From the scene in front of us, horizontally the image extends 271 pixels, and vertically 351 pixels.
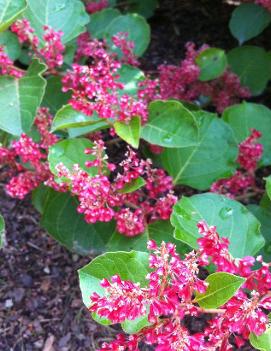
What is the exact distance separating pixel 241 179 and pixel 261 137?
0.22 meters

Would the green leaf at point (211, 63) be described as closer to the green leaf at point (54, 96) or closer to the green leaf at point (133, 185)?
the green leaf at point (54, 96)

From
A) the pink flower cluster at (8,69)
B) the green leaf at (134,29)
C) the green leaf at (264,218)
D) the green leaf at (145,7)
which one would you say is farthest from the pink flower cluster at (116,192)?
the green leaf at (145,7)

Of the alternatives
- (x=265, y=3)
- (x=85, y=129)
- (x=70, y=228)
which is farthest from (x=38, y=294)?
(x=265, y=3)

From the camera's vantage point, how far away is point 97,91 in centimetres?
157

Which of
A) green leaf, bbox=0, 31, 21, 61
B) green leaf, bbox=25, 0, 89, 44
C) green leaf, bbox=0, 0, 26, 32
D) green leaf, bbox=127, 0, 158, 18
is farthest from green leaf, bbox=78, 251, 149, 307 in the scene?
green leaf, bbox=127, 0, 158, 18

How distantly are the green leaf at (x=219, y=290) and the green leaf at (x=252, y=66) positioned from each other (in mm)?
1220

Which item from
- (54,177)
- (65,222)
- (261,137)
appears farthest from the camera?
(261,137)

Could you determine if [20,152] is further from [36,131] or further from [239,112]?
[239,112]

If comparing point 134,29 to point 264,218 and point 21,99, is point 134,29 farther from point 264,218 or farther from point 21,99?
point 264,218

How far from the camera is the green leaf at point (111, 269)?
4.17 ft

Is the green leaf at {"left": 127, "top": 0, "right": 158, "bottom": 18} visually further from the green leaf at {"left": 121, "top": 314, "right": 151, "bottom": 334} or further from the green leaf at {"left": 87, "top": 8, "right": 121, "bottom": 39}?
the green leaf at {"left": 121, "top": 314, "right": 151, "bottom": 334}

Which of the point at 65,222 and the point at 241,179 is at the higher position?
the point at 241,179

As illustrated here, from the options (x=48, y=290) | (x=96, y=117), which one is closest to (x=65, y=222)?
(x=48, y=290)

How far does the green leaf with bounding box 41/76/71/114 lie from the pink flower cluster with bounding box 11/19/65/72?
4.0 inches
